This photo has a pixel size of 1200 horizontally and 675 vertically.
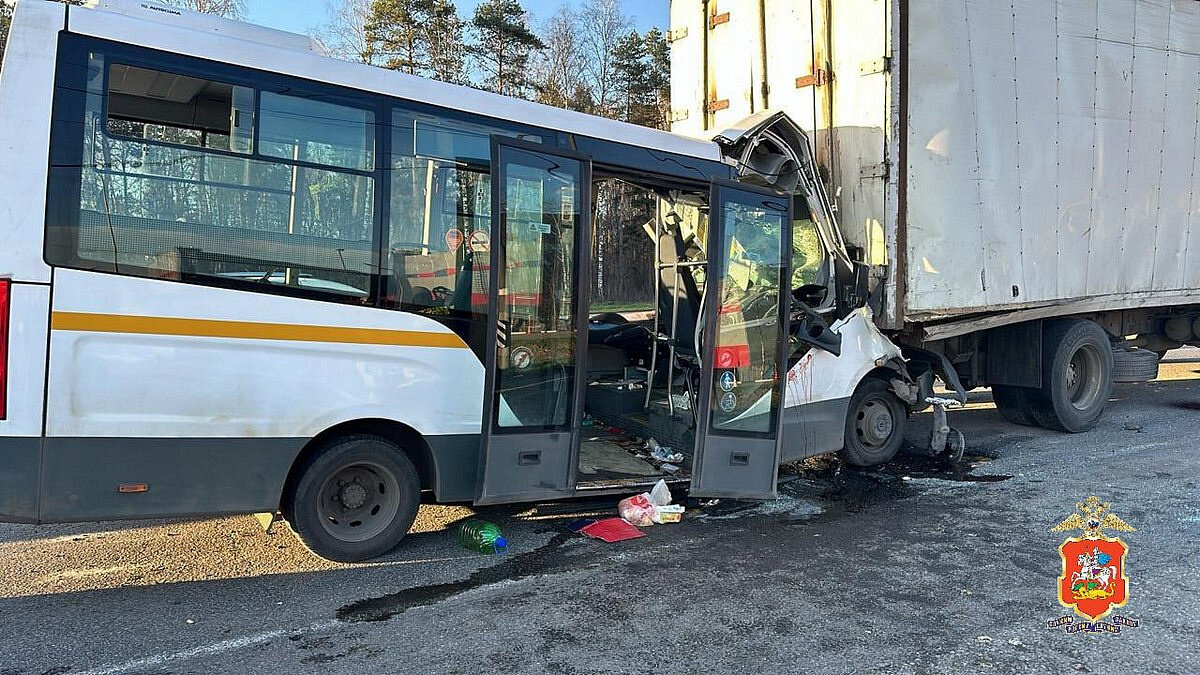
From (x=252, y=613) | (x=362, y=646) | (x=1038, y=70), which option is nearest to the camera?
(x=362, y=646)

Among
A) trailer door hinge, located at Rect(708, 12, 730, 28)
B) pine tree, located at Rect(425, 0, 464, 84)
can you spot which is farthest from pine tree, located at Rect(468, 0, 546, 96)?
trailer door hinge, located at Rect(708, 12, 730, 28)

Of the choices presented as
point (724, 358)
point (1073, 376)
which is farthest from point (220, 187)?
point (1073, 376)

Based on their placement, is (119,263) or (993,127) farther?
(993,127)

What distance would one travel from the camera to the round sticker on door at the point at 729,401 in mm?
5754

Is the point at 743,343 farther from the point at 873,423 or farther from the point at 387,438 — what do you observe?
the point at 387,438

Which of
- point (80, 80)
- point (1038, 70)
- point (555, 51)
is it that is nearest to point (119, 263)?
point (80, 80)

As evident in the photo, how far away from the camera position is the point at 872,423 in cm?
725

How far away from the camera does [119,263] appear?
4020 millimetres

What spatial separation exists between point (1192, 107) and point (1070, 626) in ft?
25.7

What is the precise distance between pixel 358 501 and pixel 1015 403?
7.49m

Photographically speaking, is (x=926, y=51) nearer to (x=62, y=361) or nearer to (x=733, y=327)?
(x=733, y=327)

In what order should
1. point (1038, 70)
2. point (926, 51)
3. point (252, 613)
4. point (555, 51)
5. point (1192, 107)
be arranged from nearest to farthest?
point (252, 613) < point (926, 51) < point (1038, 70) < point (1192, 107) < point (555, 51)

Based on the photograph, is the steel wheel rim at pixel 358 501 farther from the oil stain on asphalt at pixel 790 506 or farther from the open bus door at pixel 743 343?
the open bus door at pixel 743 343

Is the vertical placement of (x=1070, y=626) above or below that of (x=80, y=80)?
below
